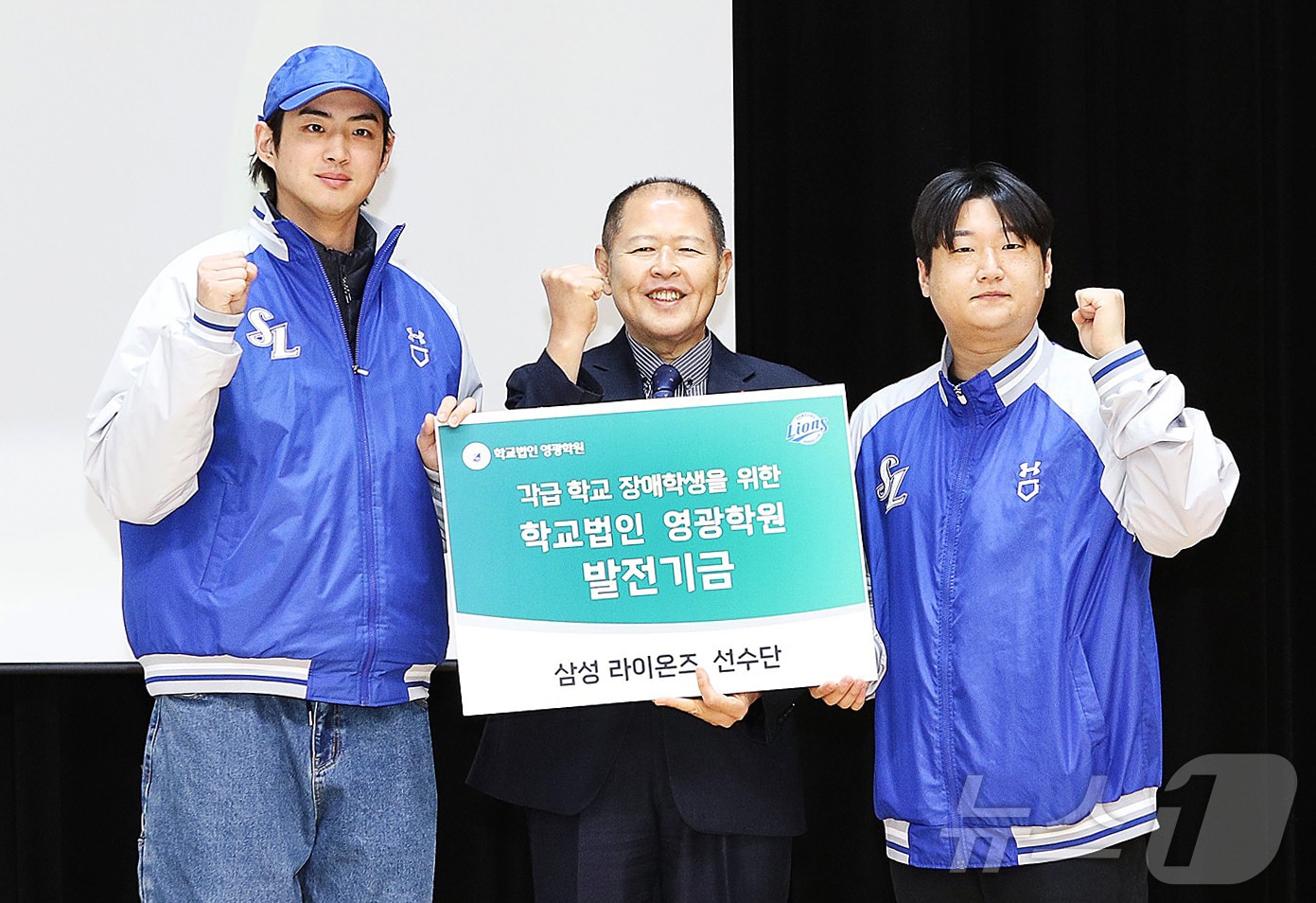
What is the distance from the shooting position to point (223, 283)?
70.6 inches

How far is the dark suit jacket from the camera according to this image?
2035mm

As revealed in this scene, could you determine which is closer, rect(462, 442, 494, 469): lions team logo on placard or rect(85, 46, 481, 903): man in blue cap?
rect(85, 46, 481, 903): man in blue cap

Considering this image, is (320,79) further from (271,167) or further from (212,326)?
(212,326)

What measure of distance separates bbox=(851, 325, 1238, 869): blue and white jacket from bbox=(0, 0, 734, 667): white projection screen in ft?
3.42

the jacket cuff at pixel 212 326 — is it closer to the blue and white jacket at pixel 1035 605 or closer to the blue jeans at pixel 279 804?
the blue jeans at pixel 279 804

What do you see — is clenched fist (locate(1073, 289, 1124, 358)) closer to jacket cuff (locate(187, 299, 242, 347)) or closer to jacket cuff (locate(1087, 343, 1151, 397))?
jacket cuff (locate(1087, 343, 1151, 397))

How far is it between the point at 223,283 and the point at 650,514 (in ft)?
2.29

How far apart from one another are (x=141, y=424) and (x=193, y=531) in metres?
0.19

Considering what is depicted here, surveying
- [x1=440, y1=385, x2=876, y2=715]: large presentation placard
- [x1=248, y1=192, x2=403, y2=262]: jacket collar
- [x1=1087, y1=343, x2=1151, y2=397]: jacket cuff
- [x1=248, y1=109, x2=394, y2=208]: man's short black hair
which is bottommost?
[x1=440, y1=385, x2=876, y2=715]: large presentation placard

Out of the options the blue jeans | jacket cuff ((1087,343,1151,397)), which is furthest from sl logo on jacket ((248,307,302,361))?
jacket cuff ((1087,343,1151,397))

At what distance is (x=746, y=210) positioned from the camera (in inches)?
125

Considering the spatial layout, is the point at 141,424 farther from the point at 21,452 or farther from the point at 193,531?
the point at 21,452

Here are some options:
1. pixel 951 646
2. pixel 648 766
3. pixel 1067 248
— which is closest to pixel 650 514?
pixel 648 766

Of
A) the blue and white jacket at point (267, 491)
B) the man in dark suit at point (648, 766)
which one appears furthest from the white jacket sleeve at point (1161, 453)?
the blue and white jacket at point (267, 491)
